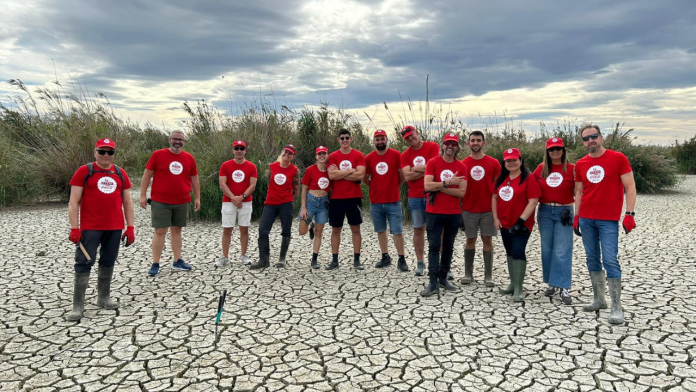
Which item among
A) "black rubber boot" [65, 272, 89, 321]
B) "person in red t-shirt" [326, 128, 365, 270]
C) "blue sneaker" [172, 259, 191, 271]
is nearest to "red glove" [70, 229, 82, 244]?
"black rubber boot" [65, 272, 89, 321]

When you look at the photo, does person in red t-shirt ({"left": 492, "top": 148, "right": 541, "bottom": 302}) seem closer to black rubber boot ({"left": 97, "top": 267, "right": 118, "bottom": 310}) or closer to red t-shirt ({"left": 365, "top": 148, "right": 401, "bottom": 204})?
red t-shirt ({"left": 365, "top": 148, "right": 401, "bottom": 204})

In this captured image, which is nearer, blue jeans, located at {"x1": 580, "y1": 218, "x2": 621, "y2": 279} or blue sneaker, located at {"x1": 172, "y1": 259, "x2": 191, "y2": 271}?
blue jeans, located at {"x1": 580, "y1": 218, "x2": 621, "y2": 279}

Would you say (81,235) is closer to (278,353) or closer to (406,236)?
(278,353)

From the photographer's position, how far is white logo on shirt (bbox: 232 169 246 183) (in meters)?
6.94

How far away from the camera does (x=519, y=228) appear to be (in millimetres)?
5152

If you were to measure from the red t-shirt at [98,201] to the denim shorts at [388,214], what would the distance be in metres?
3.30

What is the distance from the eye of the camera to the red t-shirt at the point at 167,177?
6402 millimetres

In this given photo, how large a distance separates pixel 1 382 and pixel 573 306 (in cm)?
529

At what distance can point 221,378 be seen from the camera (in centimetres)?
357

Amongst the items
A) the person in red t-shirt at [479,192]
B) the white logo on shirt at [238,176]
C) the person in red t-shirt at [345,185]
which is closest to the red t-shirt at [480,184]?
the person in red t-shirt at [479,192]

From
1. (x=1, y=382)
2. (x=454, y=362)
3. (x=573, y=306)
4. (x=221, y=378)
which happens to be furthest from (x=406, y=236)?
(x=1, y=382)

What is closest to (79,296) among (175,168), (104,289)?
(104,289)

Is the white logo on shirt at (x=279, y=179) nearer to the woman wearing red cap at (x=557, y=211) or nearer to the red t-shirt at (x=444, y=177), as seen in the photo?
the red t-shirt at (x=444, y=177)

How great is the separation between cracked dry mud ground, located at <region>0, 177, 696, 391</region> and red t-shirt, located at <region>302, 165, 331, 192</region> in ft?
3.96
